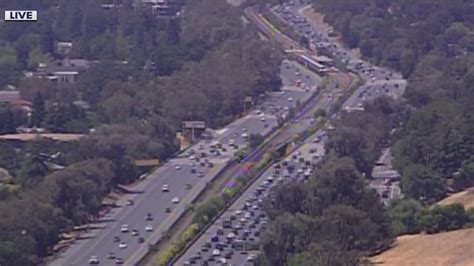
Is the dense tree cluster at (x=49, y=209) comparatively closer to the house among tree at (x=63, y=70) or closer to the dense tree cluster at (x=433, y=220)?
the dense tree cluster at (x=433, y=220)

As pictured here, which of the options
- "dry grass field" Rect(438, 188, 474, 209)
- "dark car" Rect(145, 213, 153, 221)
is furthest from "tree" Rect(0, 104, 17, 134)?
"dry grass field" Rect(438, 188, 474, 209)

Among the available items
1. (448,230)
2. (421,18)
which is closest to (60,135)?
(448,230)

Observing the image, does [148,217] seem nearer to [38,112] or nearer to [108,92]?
[38,112]

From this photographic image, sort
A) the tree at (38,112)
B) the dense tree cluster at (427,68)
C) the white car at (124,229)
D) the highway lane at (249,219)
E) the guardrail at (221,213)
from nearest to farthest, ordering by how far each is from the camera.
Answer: the highway lane at (249,219) → the guardrail at (221,213) → the white car at (124,229) → the dense tree cluster at (427,68) → the tree at (38,112)

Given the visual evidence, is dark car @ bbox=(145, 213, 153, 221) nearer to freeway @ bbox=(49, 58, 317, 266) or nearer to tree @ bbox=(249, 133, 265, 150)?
freeway @ bbox=(49, 58, 317, 266)

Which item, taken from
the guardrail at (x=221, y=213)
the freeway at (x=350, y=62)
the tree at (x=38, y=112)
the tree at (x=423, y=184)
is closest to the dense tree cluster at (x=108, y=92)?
the tree at (x=38, y=112)

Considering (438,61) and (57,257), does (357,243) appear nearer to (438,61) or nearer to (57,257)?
(57,257)

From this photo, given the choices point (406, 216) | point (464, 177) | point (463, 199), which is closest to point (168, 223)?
point (406, 216)
